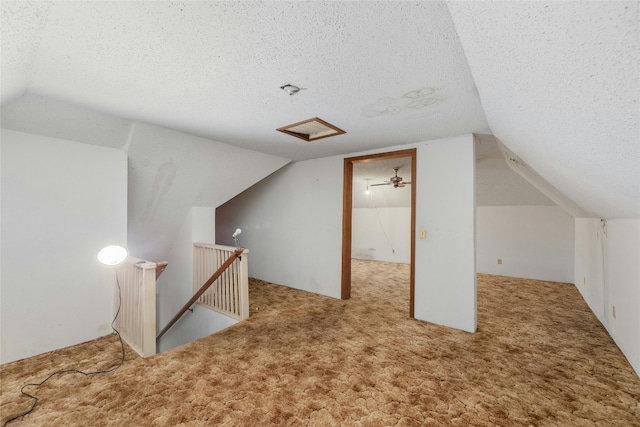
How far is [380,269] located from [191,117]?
5.22m

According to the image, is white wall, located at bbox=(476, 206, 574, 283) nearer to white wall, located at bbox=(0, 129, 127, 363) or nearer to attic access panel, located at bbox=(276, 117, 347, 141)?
attic access panel, located at bbox=(276, 117, 347, 141)

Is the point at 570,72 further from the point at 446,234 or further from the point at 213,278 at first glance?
the point at 213,278

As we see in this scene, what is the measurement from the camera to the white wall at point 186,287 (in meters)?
3.91

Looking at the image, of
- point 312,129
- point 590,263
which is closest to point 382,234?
point 590,263

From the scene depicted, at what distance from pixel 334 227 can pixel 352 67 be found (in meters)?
2.80

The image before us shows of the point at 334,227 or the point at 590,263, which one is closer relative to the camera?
the point at 590,263

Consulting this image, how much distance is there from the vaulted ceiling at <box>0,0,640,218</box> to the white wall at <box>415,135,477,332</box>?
0.72 meters

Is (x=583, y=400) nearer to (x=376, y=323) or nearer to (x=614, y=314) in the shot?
(x=614, y=314)

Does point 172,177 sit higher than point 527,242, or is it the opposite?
point 172,177

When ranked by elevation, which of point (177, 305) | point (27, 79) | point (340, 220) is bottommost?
point (177, 305)

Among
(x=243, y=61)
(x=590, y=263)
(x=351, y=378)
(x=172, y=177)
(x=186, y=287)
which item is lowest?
(x=351, y=378)

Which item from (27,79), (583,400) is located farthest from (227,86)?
(583,400)

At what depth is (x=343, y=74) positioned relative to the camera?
5.64 ft

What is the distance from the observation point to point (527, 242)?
5301mm
